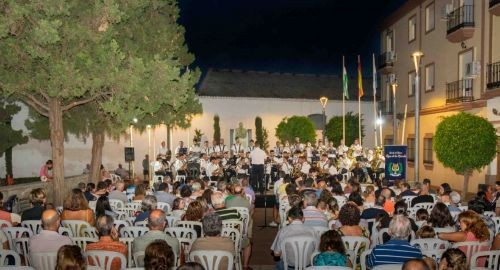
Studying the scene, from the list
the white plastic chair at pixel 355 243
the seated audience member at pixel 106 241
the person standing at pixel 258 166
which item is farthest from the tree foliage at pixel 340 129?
the seated audience member at pixel 106 241

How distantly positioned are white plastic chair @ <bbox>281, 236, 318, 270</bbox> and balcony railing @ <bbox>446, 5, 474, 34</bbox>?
1939cm

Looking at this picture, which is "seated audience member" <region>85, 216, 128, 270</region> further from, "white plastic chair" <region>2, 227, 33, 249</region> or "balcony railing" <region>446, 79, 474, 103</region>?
"balcony railing" <region>446, 79, 474, 103</region>

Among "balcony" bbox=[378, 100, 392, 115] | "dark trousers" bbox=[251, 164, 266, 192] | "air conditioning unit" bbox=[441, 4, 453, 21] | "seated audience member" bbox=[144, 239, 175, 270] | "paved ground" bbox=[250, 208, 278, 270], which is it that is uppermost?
"air conditioning unit" bbox=[441, 4, 453, 21]

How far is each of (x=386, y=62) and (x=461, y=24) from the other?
11056 millimetres

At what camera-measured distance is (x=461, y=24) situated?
2292 centimetres

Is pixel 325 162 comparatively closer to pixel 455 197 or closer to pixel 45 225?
pixel 455 197

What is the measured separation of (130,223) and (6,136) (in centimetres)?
1591

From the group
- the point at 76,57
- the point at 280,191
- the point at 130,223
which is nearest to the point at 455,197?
the point at 280,191

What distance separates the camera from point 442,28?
26.3 m

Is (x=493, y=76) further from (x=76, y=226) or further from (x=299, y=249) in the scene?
(x=76, y=226)

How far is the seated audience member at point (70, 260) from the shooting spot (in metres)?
4.69

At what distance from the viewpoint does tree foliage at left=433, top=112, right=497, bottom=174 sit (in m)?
19.1

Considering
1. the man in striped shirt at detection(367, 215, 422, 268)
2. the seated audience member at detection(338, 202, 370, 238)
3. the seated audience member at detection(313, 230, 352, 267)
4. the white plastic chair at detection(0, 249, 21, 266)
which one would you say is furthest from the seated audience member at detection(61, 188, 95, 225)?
the man in striped shirt at detection(367, 215, 422, 268)

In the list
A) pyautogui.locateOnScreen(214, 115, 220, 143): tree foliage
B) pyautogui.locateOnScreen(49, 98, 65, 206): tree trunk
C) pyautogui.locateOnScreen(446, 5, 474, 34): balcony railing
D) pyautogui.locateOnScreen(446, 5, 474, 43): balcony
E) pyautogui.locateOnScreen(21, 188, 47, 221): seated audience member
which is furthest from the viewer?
pyautogui.locateOnScreen(214, 115, 220, 143): tree foliage
